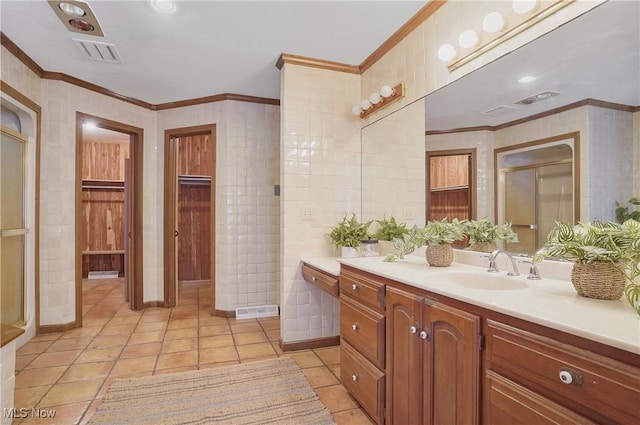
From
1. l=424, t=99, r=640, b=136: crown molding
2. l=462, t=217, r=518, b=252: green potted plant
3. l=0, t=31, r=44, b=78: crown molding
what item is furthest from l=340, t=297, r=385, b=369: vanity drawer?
l=0, t=31, r=44, b=78: crown molding

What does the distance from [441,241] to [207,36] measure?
2.19 metres

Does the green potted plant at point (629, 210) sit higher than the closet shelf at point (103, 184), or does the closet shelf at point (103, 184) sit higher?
the closet shelf at point (103, 184)

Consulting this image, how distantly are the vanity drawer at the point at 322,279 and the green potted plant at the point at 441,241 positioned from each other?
2.19ft

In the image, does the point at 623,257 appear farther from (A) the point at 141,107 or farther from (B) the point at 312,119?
(A) the point at 141,107

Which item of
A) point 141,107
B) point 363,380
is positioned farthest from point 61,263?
point 363,380

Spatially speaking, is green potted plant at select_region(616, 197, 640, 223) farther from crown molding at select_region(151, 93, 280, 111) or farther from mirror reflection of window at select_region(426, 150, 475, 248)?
crown molding at select_region(151, 93, 280, 111)

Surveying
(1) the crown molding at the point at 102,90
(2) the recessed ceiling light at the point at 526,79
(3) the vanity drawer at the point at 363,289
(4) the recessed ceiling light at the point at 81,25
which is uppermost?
(4) the recessed ceiling light at the point at 81,25

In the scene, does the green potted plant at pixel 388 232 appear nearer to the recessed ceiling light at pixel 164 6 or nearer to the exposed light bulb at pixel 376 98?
the exposed light bulb at pixel 376 98

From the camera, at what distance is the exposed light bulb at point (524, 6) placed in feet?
4.82

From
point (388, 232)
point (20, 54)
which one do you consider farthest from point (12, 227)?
point (388, 232)

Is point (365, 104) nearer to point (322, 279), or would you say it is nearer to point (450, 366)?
point (322, 279)

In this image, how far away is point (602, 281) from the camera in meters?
1.07

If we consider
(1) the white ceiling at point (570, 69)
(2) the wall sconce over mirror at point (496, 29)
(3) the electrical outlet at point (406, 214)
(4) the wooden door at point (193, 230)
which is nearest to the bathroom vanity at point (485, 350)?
(3) the electrical outlet at point (406, 214)

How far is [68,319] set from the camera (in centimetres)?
322
